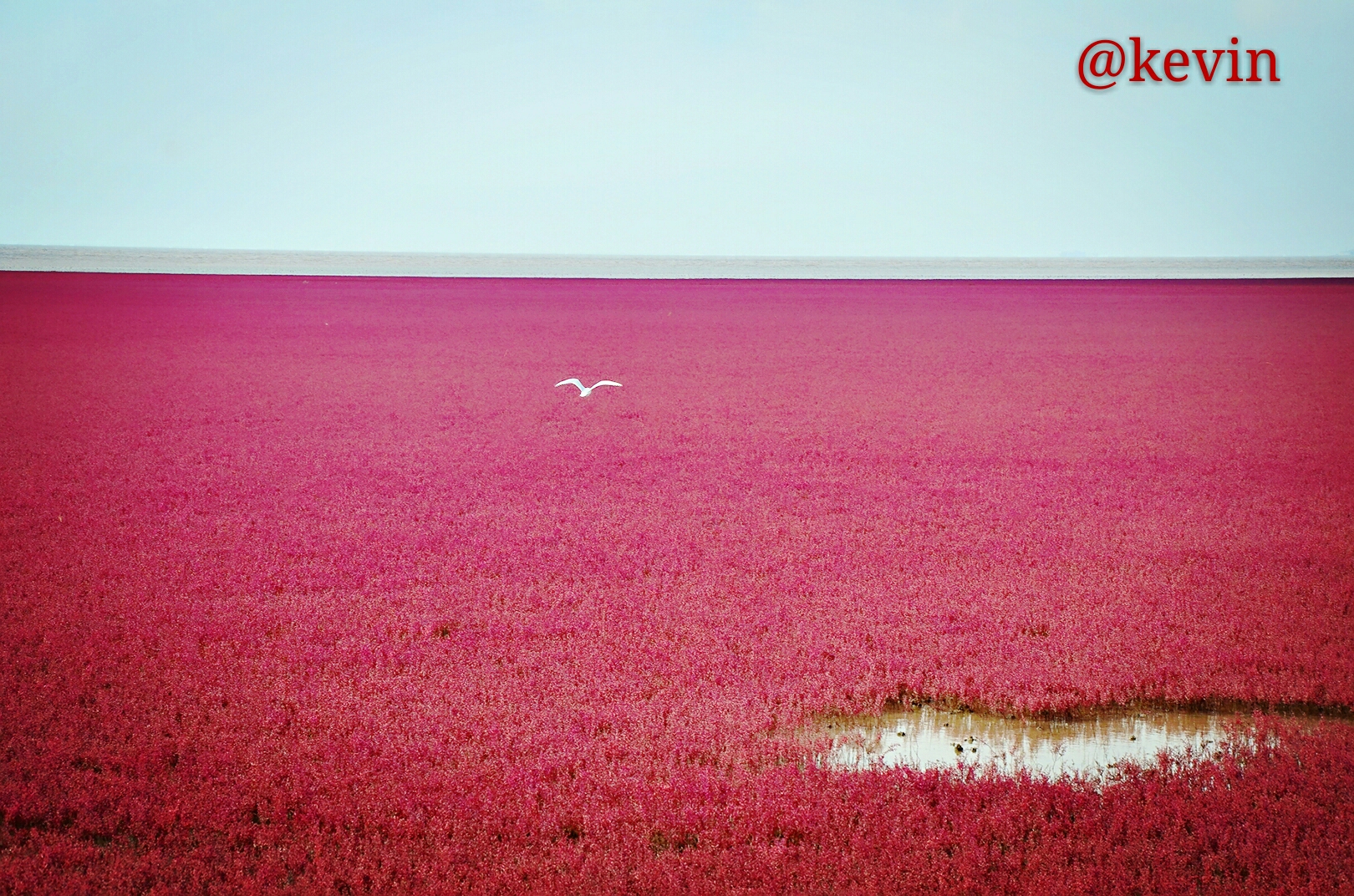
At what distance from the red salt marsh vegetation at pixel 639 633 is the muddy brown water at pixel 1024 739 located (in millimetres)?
191

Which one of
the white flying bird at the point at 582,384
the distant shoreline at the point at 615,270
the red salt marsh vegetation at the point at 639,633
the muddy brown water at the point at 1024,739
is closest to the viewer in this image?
the red salt marsh vegetation at the point at 639,633

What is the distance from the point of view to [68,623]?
7020 millimetres

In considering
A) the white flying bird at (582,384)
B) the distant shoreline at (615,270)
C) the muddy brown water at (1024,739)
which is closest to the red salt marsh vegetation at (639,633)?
the muddy brown water at (1024,739)

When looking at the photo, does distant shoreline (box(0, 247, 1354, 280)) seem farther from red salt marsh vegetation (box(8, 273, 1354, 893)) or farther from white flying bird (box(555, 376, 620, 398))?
red salt marsh vegetation (box(8, 273, 1354, 893))

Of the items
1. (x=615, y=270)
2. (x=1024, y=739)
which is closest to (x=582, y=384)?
(x=1024, y=739)

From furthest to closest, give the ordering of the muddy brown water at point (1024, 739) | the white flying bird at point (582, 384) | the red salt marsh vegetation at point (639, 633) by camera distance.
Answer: the white flying bird at point (582, 384), the muddy brown water at point (1024, 739), the red salt marsh vegetation at point (639, 633)

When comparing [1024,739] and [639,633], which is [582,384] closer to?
[639,633]

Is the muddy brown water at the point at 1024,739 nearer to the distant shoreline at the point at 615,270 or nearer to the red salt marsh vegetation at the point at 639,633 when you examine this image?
the red salt marsh vegetation at the point at 639,633

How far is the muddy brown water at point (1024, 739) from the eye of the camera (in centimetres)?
Answer: 539

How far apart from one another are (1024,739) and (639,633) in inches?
115

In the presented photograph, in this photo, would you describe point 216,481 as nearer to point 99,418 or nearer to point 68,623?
point 68,623

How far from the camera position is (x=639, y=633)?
703 centimetres

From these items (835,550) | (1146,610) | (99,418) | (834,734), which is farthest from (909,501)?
(99,418)

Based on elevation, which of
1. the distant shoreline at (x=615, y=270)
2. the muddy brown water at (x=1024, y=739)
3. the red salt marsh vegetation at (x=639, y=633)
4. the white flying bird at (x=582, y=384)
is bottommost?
the muddy brown water at (x=1024, y=739)
